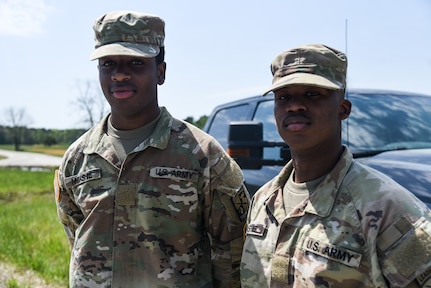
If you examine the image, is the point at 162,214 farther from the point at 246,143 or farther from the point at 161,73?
the point at 246,143

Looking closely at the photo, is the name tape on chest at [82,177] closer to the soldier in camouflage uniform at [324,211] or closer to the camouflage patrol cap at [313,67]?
the soldier in camouflage uniform at [324,211]

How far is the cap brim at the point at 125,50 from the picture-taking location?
2125 millimetres

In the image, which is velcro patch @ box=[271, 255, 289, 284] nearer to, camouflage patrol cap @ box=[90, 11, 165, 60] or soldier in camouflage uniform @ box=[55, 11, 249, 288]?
soldier in camouflage uniform @ box=[55, 11, 249, 288]

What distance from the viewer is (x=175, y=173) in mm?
2178

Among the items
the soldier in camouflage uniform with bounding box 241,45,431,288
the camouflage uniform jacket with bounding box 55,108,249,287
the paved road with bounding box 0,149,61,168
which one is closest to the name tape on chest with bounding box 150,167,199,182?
the camouflage uniform jacket with bounding box 55,108,249,287

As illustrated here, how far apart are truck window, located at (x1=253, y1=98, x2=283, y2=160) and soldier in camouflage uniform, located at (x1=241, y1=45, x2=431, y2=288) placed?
1721mm

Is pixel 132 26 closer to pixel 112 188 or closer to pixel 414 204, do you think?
pixel 112 188

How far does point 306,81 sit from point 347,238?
0.54m

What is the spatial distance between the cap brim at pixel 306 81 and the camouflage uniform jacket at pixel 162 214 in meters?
0.66

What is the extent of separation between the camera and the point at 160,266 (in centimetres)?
211

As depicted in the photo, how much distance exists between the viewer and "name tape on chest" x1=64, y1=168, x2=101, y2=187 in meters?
2.27

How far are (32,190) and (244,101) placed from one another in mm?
19798

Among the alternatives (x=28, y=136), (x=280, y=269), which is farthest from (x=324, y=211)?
(x=28, y=136)

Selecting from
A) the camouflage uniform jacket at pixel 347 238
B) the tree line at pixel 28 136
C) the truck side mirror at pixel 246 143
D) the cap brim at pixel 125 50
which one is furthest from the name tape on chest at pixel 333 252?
the tree line at pixel 28 136
